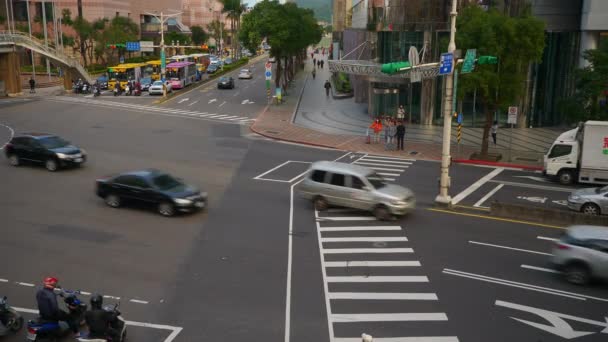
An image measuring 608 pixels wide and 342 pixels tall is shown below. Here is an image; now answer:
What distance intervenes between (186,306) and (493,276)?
26.7 ft

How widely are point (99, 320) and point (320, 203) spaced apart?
38.6ft

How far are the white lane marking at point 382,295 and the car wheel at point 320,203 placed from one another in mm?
7605

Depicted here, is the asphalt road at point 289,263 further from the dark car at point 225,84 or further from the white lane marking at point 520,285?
the dark car at point 225,84

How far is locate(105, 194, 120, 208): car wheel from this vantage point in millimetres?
22156

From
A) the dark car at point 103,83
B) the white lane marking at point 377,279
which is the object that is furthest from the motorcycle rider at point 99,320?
the dark car at point 103,83

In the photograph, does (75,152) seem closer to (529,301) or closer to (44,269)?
(44,269)

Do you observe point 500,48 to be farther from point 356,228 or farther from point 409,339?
point 409,339

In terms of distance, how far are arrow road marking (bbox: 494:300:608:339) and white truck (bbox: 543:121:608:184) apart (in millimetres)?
14460

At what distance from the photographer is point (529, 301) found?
48.5ft

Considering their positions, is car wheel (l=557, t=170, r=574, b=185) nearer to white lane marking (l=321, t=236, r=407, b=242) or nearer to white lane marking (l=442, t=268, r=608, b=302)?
white lane marking (l=321, t=236, r=407, b=242)

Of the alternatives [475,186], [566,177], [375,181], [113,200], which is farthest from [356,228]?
[566,177]

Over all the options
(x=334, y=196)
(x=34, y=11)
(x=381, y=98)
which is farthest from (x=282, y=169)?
(x=34, y=11)

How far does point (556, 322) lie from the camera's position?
13703 mm

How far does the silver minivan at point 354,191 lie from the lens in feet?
69.7
